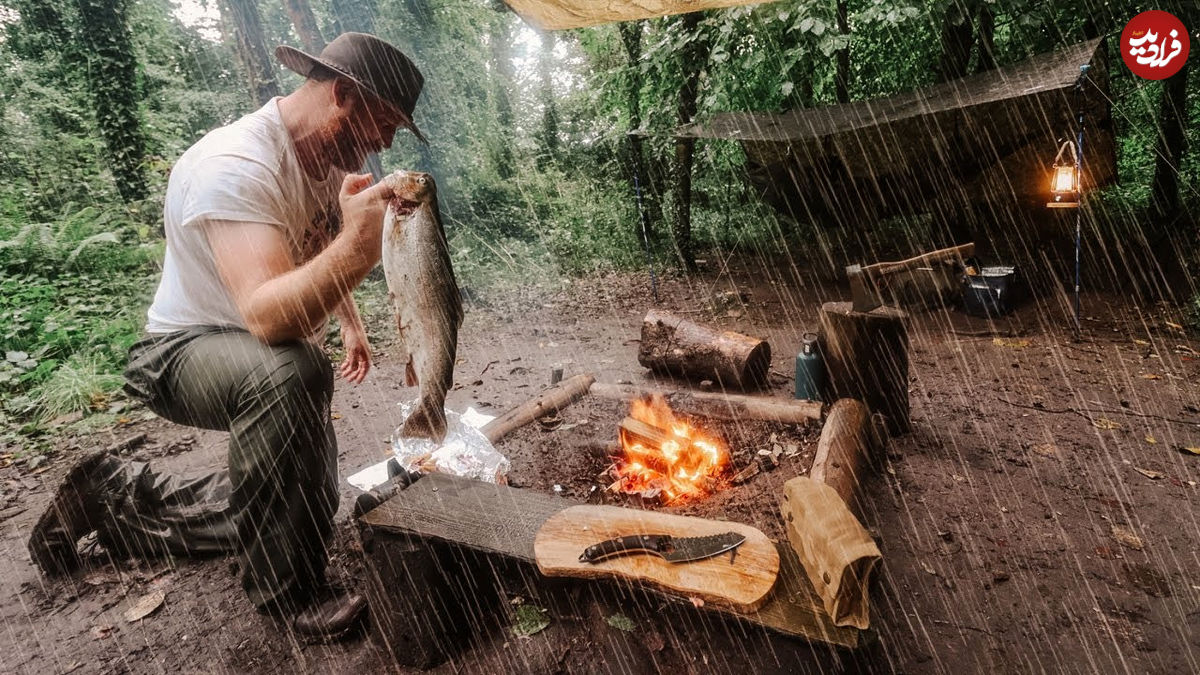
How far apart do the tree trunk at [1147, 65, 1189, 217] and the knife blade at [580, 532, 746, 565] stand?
8767mm

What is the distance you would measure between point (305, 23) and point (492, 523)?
36.7 ft

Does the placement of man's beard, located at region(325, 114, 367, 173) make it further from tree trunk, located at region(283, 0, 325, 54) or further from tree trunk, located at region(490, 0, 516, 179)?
tree trunk, located at region(490, 0, 516, 179)

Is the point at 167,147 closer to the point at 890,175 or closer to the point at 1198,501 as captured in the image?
the point at 890,175

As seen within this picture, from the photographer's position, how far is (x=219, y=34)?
1287 centimetres

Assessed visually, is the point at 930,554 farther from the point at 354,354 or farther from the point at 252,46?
the point at 252,46

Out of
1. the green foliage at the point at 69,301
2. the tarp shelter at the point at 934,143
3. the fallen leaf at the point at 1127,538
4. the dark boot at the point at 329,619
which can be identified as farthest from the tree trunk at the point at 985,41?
the green foliage at the point at 69,301

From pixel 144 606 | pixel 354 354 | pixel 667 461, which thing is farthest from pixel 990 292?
pixel 144 606

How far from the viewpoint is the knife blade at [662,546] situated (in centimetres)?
177

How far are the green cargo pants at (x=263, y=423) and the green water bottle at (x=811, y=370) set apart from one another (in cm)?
319

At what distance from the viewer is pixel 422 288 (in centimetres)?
169

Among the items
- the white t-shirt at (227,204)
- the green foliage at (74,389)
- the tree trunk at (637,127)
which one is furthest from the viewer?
the tree trunk at (637,127)

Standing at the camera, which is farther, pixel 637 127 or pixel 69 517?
pixel 637 127

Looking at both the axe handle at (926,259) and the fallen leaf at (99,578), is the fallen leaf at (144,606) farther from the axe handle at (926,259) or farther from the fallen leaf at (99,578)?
the axe handle at (926,259)

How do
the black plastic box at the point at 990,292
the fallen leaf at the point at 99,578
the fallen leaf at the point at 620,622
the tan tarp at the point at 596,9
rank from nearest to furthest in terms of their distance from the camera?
the fallen leaf at the point at 620,622
the tan tarp at the point at 596,9
the fallen leaf at the point at 99,578
the black plastic box at the point at 990,292
